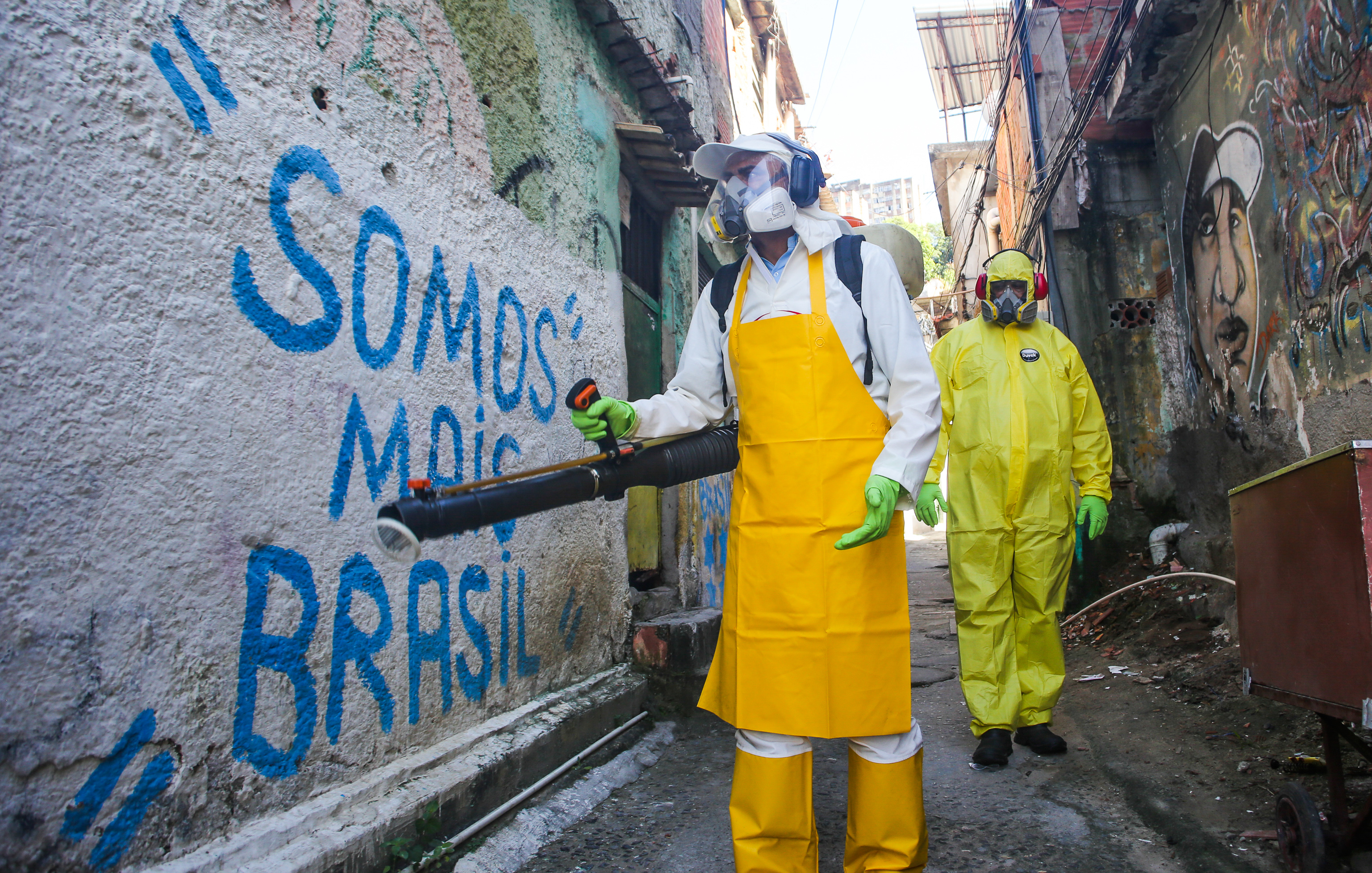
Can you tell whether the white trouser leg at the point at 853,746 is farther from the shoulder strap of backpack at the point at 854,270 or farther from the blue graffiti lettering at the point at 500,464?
the blue graffiti lettering at the point at 500,464

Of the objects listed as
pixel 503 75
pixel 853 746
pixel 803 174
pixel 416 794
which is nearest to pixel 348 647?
pixel 416 794

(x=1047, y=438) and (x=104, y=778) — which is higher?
(x=1047, y=438)

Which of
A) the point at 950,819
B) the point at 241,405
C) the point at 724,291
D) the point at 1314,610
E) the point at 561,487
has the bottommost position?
the point at 950,819

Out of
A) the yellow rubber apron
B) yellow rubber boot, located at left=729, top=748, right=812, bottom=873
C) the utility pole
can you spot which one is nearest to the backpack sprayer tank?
the yellow rubber apron

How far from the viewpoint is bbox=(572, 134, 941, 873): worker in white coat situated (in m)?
2.06

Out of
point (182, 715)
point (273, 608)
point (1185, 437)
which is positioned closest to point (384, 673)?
point (273, 608)

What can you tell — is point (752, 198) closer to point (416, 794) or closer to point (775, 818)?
point (775, 818)

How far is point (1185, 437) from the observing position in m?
5.91

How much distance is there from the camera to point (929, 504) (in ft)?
8.07

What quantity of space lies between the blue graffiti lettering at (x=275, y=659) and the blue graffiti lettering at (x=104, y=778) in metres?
0.22

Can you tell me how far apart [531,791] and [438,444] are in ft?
4.06

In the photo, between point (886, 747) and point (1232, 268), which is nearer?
point (886, 747)

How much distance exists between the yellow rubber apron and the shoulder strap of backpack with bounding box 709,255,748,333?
19 cm

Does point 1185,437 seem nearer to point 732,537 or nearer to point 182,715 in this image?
point 732,537
